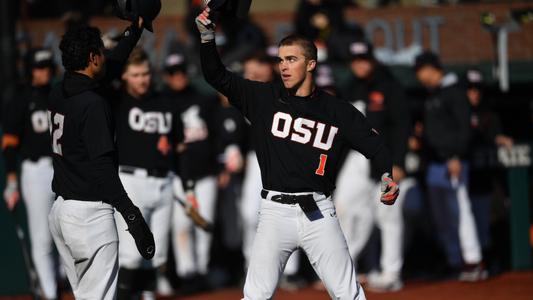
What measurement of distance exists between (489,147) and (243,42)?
3.05 meters

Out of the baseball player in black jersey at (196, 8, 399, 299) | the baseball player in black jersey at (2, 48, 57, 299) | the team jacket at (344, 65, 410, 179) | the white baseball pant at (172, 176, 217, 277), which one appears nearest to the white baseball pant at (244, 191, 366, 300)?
the baseball player in black jersey at (196, 8, 399, 299)

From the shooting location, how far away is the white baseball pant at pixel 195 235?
34.4 feet

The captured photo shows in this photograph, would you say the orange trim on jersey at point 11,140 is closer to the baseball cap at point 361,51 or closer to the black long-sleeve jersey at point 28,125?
the black long-sleeve jersey at point 28,125

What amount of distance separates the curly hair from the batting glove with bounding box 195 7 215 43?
0.62 m

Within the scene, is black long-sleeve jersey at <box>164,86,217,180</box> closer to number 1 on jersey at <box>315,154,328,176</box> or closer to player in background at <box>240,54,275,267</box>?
player in background at <box>240,54,275,267</box>

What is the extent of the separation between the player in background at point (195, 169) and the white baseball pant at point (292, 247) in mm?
4302

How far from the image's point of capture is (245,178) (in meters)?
11.0

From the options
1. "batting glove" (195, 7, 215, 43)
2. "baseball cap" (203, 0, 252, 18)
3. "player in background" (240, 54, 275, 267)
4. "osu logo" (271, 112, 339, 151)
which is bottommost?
"player in background" (240, 54, 275, 267)

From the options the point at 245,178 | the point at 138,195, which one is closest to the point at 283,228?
the point at 138,195

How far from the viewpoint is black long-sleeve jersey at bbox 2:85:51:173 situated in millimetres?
8930

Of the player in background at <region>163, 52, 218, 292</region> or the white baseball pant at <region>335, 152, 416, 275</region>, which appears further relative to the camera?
the player in background at <region>163, 52, 218, 292</region>

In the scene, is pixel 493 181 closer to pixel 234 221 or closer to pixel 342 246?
pixel 234 221

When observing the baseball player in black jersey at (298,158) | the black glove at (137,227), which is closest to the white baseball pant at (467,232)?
the baseball player in black jersey at (298,158)

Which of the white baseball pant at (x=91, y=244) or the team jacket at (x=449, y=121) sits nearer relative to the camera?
the white baseball pant at (x=91, y=244)
